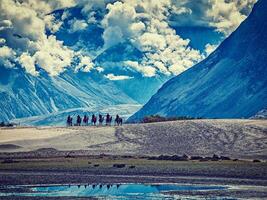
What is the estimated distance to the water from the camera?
73.3 m

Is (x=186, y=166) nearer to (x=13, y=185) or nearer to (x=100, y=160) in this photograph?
(x=100, y=160)

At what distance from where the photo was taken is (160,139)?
153875 mm

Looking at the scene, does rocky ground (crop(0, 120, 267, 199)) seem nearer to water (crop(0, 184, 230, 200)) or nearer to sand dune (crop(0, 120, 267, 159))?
sand dune (crop(0, 120, 267, 159))

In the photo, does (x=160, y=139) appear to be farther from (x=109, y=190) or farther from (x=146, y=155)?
(x=109, y=190)

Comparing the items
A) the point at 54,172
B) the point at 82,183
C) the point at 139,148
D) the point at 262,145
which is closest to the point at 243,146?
the point at 262,145

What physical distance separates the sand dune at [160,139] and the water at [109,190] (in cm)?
4960

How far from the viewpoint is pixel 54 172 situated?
102 meters

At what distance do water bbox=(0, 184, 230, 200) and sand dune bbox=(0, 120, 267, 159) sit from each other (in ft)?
163

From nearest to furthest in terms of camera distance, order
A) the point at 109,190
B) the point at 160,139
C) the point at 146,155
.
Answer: the point at 109,190
the point at 146,155
the point at 160,139

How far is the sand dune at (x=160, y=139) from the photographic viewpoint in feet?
465

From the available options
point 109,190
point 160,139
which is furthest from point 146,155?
point 109,190

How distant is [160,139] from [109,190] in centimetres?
7489

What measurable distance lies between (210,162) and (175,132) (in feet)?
138

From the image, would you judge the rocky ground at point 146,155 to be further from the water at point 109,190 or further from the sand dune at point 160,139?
the water at point 109,190
